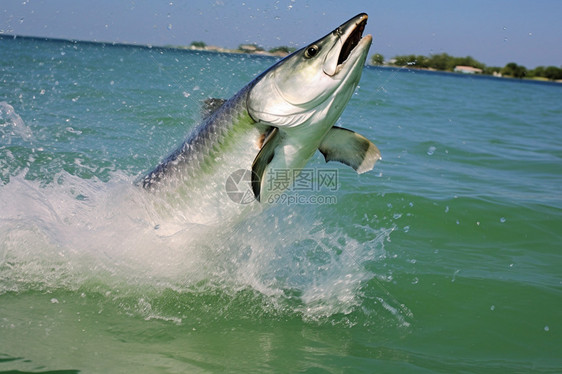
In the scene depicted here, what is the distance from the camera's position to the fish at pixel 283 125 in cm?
317

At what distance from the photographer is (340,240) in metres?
5.37

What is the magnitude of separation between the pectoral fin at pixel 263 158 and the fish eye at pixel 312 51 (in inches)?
19.0

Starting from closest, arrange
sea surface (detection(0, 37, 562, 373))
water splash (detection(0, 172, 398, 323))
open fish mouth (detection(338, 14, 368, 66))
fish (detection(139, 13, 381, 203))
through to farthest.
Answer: open fish mouth (detection(338, 14, 368, 66))
fish (detection(139, 13, 381, 203))
sea surface (detection(0, 37, 562, 373))
water splash (detection(0, 172, 398, 323))

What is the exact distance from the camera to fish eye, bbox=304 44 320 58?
125 inches

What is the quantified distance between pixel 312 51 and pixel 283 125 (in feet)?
1.51

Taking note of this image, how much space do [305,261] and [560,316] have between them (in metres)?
1.87

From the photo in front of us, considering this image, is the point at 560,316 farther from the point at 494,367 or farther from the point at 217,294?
the point at 217,294

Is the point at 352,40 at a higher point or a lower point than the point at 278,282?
higher

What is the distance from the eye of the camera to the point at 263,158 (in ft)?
11.2

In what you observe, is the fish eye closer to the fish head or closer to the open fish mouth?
the fish head

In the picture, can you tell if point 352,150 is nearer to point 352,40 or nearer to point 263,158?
point 263,158

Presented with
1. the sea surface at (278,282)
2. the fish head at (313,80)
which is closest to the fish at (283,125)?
the fish head at (313,80)

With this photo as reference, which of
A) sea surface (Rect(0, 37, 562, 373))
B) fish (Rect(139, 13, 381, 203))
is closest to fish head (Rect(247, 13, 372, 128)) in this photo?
fish (Rect(139, 13, 381, 203))

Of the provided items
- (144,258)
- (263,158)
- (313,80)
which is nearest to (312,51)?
(313,80)
